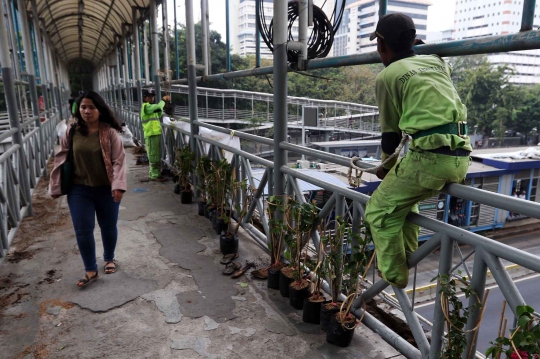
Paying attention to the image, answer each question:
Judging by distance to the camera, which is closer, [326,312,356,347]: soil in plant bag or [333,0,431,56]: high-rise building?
[333,0,431,56]: high-rise building

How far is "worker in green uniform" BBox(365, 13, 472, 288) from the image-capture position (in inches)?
65.2

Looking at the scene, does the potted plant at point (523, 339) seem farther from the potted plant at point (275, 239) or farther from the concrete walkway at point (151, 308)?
the potted plant at point (275, 239)

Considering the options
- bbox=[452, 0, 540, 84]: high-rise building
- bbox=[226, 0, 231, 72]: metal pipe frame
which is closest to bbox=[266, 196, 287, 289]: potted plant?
bbox=[452, 0, 540, 84]: high-rise building

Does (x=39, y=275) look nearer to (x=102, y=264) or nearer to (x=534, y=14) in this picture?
(x=102, y=264)

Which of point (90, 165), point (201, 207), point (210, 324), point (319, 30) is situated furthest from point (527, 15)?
point (201, 207)

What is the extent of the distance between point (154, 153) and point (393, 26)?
5.49 meters


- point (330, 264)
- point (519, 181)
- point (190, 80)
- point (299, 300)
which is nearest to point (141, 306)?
point (299, 300)

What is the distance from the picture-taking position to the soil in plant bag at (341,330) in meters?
2.33

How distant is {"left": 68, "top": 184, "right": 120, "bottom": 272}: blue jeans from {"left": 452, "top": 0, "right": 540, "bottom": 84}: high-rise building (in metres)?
2.65

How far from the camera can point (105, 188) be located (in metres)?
3.15

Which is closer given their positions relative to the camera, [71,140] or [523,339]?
[523,339]

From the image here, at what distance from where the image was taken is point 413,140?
68.5 inches

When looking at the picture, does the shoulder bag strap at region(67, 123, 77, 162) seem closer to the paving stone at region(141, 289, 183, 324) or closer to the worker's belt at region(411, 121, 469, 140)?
the paving stone at region(141, 289, 183, 324)

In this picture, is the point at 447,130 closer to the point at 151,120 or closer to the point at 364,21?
the point at 364,21
